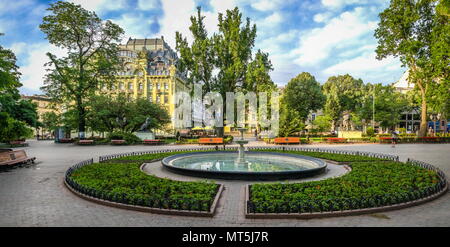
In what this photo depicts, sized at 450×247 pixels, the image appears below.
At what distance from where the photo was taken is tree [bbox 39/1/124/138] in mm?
31006

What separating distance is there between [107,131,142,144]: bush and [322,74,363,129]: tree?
36706 mm

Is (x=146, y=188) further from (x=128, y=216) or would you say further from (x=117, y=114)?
(x=117, y=114)

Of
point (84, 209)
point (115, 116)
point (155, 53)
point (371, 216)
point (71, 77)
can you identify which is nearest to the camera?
point (371, 216)

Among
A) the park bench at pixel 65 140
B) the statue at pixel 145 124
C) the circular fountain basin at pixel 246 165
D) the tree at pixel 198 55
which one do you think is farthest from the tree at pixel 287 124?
the park bench at pixel 65 140

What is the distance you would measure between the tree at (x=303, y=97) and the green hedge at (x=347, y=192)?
124 ft

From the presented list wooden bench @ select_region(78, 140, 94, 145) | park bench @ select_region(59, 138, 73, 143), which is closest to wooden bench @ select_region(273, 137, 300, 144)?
wooden bench @ select_region(78, 140, 94, 145)

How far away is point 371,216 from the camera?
6766mm

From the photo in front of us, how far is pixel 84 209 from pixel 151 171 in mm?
5776

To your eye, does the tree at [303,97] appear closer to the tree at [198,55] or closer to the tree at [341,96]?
the tree at [341,96]

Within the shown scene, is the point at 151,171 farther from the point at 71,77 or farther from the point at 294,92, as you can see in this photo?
the point at 294,92

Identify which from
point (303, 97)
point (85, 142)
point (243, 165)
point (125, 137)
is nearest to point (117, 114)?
point (125, 137)

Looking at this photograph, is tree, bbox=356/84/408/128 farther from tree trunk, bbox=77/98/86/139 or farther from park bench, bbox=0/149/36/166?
park bench, bbox=0/149/36/166

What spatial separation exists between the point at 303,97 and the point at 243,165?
37905 millimetres

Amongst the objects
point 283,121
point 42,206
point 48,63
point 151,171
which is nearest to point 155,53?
point 48,63
